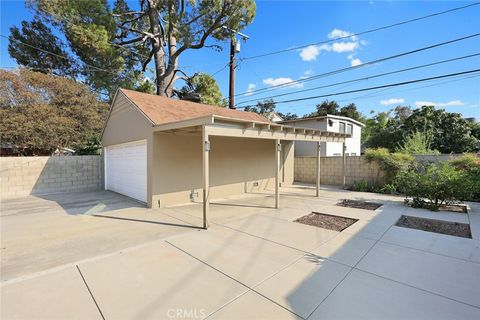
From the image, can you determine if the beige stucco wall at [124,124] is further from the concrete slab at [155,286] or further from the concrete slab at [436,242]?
the concrete slab at [436,242]

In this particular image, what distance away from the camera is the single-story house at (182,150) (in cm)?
657

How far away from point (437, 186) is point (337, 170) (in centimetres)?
554

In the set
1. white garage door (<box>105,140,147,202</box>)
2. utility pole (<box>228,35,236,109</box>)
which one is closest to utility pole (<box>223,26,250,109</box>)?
utility pole (<box>228,35,236,109</box>)

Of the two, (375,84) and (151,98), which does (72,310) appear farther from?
(375,84)

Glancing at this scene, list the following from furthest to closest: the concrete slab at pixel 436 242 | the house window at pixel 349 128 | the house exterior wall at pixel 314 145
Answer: the house window at pixel 349 128
the house exterior wall at pixel 314 145
the concrete slab at pixel 436 242

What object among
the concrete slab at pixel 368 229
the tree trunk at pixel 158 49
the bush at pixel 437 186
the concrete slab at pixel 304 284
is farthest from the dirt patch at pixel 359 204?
the tree trunk at pixel 158 49

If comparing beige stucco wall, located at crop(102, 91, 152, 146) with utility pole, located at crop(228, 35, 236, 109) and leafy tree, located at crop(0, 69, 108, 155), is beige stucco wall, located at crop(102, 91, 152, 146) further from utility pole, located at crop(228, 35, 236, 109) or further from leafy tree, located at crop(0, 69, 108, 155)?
utility pole, located at crop(228, 35, 236, 109)

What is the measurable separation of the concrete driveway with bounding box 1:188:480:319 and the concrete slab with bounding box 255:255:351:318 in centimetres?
1

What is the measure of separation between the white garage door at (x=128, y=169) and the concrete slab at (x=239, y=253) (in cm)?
412

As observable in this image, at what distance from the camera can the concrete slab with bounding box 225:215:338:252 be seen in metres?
4.38

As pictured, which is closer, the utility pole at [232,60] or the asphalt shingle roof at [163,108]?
the asphalt shingle roof at [163,108]

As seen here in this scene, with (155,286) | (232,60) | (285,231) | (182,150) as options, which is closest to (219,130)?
(182,150)

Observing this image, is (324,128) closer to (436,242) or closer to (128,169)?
(436,242)

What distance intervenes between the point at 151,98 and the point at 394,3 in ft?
34.4
